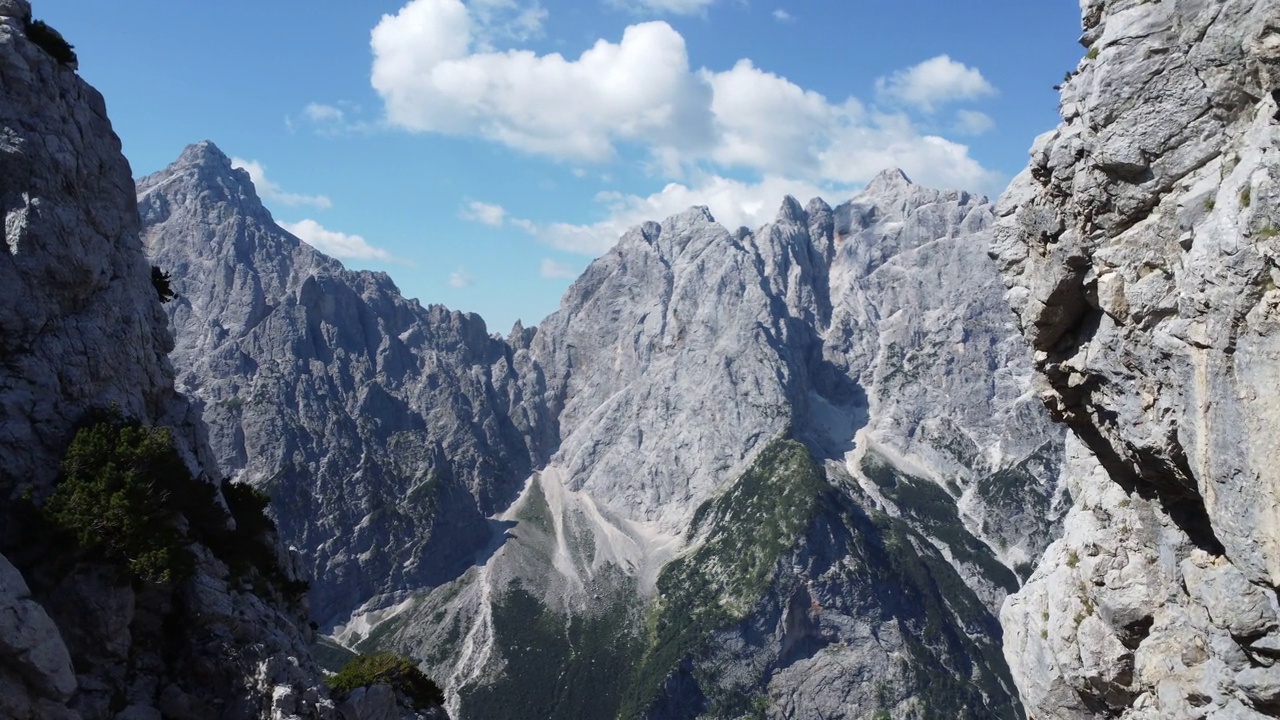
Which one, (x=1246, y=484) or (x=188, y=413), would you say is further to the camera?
(x=188, y=413)

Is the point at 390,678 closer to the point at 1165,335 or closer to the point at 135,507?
the point at 135,507

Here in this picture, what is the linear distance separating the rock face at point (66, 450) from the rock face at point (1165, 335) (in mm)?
34908

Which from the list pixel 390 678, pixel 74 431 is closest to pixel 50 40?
pixel 74 431

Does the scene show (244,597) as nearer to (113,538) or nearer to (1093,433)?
(113,538)

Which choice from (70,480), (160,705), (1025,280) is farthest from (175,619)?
(1025,280)

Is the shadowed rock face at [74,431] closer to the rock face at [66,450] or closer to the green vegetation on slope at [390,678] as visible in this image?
the rock face at [66,450]

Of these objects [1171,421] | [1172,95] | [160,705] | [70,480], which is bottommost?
[160,705]

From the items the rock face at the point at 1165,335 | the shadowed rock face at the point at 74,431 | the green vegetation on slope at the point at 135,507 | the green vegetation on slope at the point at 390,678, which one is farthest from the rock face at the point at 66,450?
the rock face at the point at 1165,335

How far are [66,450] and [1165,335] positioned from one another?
145 feet

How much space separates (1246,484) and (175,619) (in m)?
41.2

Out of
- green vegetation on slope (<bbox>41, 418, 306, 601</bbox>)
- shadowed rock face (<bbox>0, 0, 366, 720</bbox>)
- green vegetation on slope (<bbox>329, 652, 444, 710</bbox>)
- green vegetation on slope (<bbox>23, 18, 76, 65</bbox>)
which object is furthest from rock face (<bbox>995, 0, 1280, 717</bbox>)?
green vegetation on slope (<bbox>23, 18, 76, 65</bbox>)

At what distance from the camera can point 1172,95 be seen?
22.6m

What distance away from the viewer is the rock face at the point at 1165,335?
776 inches

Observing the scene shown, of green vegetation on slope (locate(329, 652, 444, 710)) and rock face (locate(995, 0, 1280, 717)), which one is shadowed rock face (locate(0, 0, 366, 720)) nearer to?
green vegetation on slope (locate(329, 652, 444, 710))
